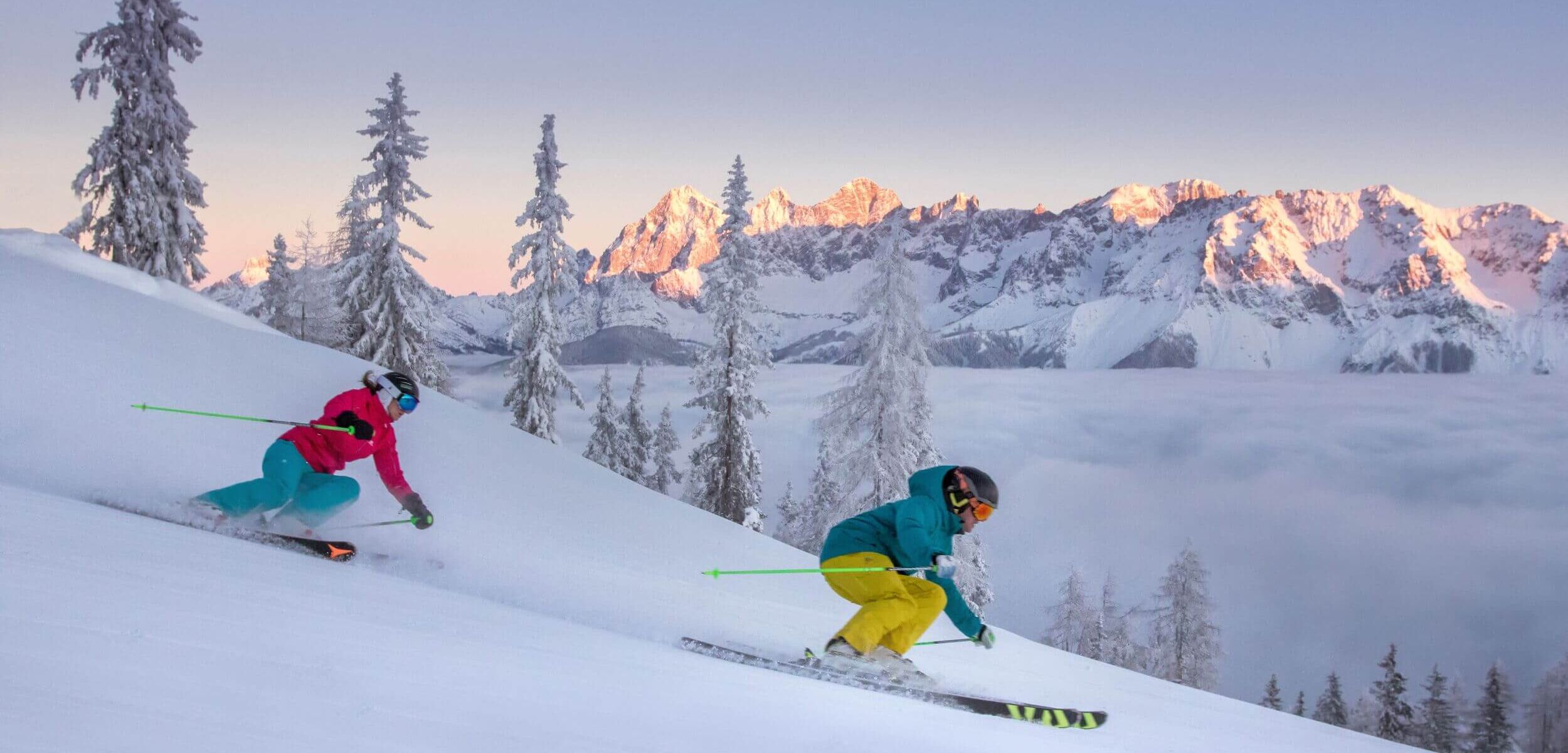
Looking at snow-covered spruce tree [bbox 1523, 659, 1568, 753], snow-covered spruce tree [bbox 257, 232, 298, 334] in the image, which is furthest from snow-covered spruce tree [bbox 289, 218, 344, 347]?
snow-covered spruce tree [bbox 1523, 659, 1568, 753]

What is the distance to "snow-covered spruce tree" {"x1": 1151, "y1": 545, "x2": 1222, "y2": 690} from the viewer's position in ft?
131

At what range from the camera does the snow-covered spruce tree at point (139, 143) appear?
22.3 meters

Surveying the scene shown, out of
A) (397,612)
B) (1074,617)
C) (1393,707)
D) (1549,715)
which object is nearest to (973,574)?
(397,612)

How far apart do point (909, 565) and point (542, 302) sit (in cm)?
2398

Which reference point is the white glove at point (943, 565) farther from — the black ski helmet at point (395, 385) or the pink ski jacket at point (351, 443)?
the black ski helmet at point (395, 385)

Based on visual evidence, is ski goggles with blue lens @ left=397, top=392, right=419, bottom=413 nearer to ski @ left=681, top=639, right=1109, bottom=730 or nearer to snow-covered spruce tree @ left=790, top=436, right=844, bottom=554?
ski @ left=681, top=639, right=1109, bottom=730

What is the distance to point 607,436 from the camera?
123 feet

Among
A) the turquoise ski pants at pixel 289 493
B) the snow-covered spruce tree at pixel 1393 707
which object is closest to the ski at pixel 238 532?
the turquoise ski pants at pixel 289 493

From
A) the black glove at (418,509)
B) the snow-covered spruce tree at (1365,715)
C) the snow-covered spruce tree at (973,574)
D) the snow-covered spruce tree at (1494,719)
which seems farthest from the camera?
the snow-covered spruce tree at (1365,715)

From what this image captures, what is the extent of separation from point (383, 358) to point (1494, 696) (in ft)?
176

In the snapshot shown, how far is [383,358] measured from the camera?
26359 millimetres

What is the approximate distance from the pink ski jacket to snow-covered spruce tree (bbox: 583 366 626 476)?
30.5m

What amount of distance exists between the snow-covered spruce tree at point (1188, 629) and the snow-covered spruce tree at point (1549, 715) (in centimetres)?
3744

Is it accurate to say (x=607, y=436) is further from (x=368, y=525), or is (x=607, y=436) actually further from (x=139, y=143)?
(x=368, y=525)
